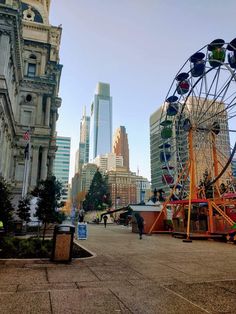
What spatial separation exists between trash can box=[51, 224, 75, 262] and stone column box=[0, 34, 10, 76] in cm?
2807

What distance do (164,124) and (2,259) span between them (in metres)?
24.9

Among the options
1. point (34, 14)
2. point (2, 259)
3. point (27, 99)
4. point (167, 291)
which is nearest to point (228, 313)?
point (167, 291)

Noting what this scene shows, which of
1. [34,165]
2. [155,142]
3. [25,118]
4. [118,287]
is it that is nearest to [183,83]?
[155,142]

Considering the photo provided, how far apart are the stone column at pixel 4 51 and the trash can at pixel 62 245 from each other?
2807 centimetres

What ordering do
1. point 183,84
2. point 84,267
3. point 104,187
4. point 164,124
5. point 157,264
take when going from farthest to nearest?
point 104,187 → point 164,124 → point 183,84 → point 157,264 → point 84,267

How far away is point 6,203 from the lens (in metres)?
16.3

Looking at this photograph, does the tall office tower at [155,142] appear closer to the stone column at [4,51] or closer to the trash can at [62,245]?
the stone column at [4,51]

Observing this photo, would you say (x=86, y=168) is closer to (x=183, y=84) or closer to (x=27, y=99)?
(x=27, y=99)

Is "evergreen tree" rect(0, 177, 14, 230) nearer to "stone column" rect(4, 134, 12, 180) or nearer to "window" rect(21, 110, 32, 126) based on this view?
"stone column" rect(4, 134, 12, 180)

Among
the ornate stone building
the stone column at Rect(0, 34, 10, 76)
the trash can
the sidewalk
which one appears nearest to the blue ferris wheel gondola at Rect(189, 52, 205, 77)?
the ornate stone building

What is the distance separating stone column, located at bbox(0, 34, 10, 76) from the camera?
1328 inches

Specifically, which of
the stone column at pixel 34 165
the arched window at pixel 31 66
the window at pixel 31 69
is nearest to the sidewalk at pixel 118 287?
the stone column at pixel 34 165

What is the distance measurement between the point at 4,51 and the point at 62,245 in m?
30.8

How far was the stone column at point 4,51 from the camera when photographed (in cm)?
3372
